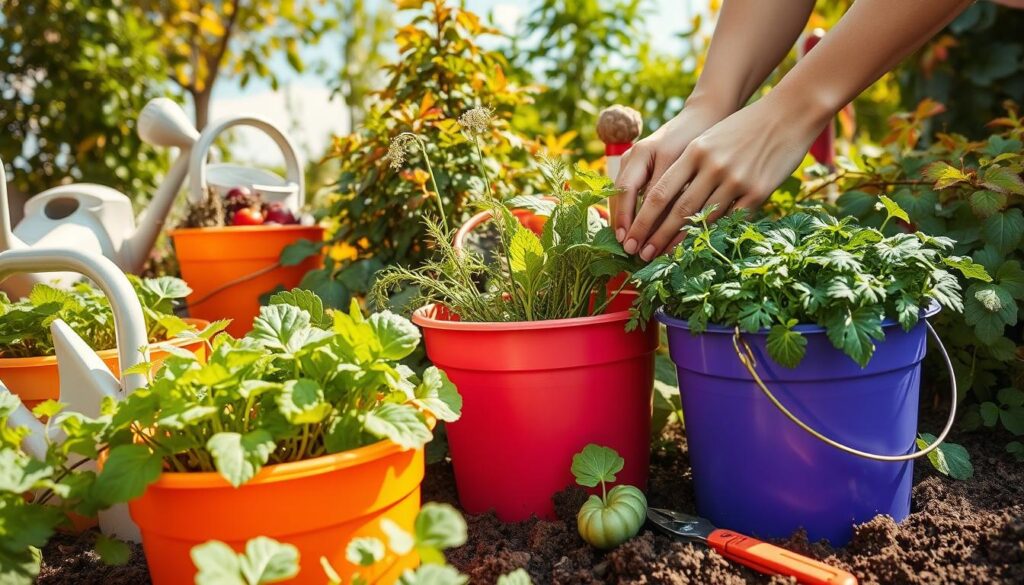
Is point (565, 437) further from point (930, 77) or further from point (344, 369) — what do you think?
point (930, 77)

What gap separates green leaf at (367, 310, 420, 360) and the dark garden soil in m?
0.36

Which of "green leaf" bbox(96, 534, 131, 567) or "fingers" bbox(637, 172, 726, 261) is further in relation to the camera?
"fingers" bbox(637, 172, 726, 261)

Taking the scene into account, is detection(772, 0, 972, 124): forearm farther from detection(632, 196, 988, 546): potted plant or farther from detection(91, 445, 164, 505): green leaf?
detection(91, 445, 164, 505): green leaf

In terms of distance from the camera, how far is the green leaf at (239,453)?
36.4 inches

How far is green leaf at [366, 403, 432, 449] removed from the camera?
102 cm

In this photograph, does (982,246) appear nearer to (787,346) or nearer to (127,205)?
(787,346)

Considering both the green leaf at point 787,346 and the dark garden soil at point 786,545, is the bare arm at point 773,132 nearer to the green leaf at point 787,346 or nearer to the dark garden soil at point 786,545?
the green leaf at point 787,346

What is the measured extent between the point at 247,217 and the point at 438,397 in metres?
1.30

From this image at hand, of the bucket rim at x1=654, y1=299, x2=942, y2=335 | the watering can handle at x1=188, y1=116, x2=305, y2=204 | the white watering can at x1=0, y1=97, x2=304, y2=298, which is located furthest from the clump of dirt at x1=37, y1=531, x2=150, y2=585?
the watering can handle at x1=188, y1=116, x2=305, y2=204

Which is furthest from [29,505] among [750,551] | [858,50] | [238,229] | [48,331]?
[858,50]

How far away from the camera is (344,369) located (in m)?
1.06

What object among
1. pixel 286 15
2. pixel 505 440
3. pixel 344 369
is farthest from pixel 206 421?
pixel 286 15

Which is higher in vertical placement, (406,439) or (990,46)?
(990,46)

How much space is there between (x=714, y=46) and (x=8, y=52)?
10.1ft
